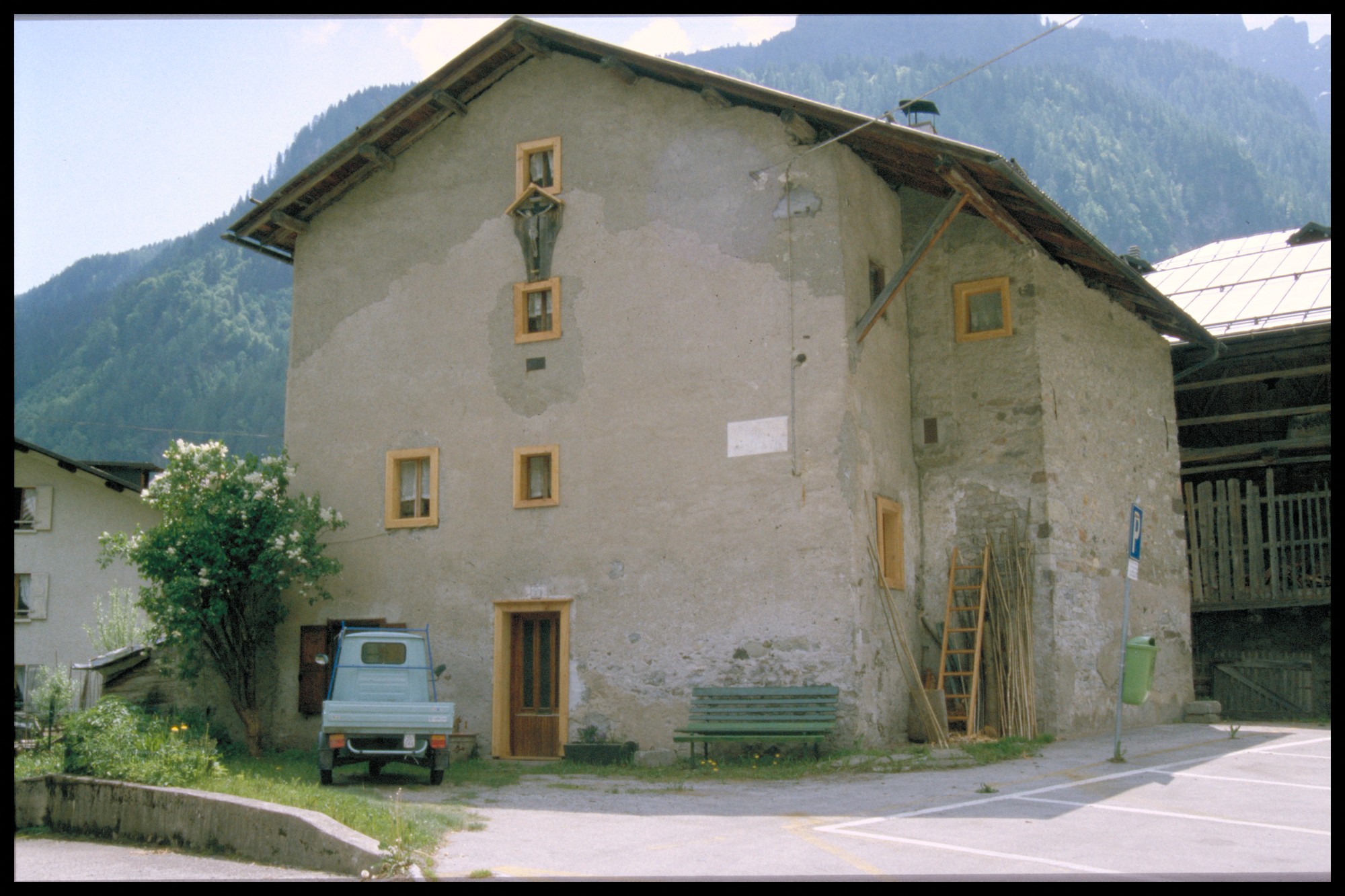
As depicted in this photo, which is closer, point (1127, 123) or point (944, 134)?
point (944, 134)

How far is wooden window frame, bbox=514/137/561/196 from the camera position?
63.4 ft

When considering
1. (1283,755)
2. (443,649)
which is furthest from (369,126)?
(1283,755)

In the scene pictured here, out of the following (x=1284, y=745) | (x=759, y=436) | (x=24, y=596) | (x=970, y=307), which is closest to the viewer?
(x=1284, y=745)

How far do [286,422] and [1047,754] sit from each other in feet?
41.5

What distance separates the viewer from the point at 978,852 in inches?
353

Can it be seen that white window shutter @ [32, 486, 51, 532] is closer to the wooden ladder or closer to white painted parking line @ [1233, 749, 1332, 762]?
the wooden ladder

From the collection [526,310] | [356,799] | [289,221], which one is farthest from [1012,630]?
[289,221]

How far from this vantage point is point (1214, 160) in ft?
416

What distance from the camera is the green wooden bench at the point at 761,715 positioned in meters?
15.7

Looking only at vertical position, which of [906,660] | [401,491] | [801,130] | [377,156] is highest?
[377,156]

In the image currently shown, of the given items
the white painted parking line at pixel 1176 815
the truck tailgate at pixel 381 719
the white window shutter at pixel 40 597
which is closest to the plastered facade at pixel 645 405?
the truck tailgate at pixel 381 719

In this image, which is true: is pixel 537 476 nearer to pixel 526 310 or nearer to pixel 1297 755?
pixel 526 310

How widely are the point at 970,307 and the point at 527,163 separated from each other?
6913mm

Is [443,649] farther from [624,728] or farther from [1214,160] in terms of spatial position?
[1214,160]
